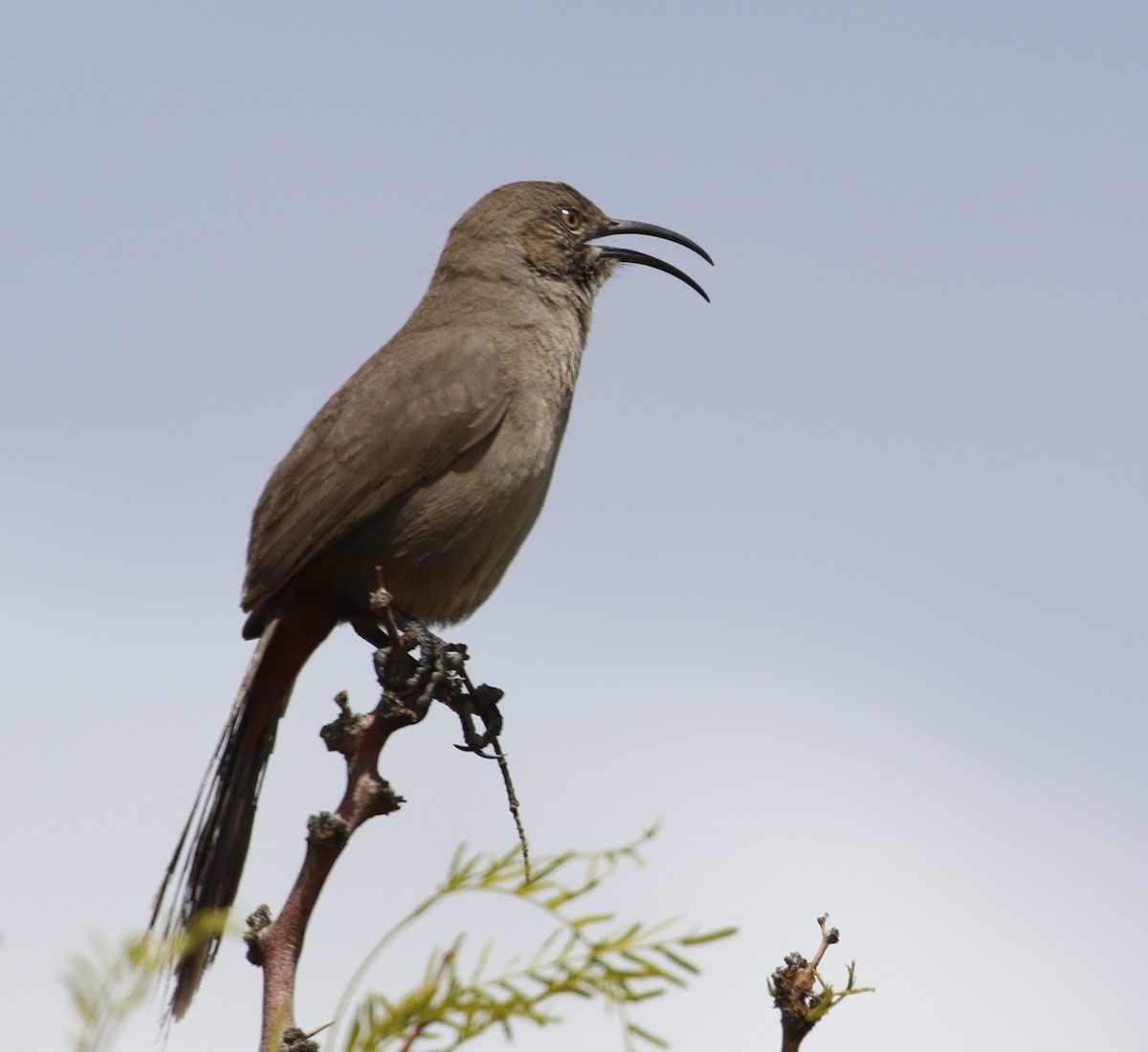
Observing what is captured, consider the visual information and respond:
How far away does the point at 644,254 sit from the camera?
22.7 feet

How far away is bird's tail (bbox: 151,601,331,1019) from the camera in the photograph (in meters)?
3.70

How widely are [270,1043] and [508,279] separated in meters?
4.96

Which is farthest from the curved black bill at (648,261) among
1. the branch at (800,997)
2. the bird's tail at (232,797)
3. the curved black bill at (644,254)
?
the branch at (800,997)

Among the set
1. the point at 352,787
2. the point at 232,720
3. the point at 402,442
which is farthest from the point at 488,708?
the point at 352,787

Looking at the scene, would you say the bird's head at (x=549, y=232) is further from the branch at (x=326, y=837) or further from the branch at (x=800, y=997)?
the branch at (x=800, y=997)

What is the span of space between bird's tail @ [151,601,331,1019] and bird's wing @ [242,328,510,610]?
0.23m

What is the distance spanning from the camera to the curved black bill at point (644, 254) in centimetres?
682

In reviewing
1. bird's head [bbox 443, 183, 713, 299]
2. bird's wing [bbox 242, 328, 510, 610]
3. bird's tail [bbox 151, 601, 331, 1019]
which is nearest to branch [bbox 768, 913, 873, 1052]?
bird's tail [bbox 151, 601, 331, 1019]

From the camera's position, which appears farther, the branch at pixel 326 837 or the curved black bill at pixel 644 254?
the curved black bill at pixel 644 254

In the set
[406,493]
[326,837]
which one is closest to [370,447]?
[406,493]

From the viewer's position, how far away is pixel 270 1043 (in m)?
1.62

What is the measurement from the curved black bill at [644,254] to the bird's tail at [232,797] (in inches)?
105

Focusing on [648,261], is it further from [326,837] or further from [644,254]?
[326,837]

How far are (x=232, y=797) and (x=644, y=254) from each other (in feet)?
11.9
